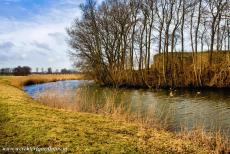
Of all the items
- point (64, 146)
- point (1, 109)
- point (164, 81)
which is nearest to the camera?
point (64, 146)

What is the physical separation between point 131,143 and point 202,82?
28351mm

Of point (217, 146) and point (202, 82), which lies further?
point (202, 82)

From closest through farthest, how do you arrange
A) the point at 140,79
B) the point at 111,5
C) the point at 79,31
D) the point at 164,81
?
1. the point at 164,81
2. the point at 140,79
3. the point at 111,5
4. the point at 79,31

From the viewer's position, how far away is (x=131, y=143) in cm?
869

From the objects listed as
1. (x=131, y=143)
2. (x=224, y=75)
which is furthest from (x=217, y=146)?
(x=224, y=75)

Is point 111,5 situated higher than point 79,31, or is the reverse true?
point 111,5

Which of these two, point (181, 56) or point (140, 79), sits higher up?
point (181, 56)

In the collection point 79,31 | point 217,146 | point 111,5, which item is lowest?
point 217,146

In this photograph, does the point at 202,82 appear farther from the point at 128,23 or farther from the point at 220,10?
the point at 128,23

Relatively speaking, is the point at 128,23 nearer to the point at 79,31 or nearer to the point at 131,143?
the point at 79,31

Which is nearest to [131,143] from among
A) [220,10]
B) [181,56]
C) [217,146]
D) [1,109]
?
[217,146]

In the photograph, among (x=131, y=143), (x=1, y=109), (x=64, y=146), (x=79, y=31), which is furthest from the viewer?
(x=79, y=31)

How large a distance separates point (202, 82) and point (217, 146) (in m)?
27.2

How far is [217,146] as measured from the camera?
30.1 feet
